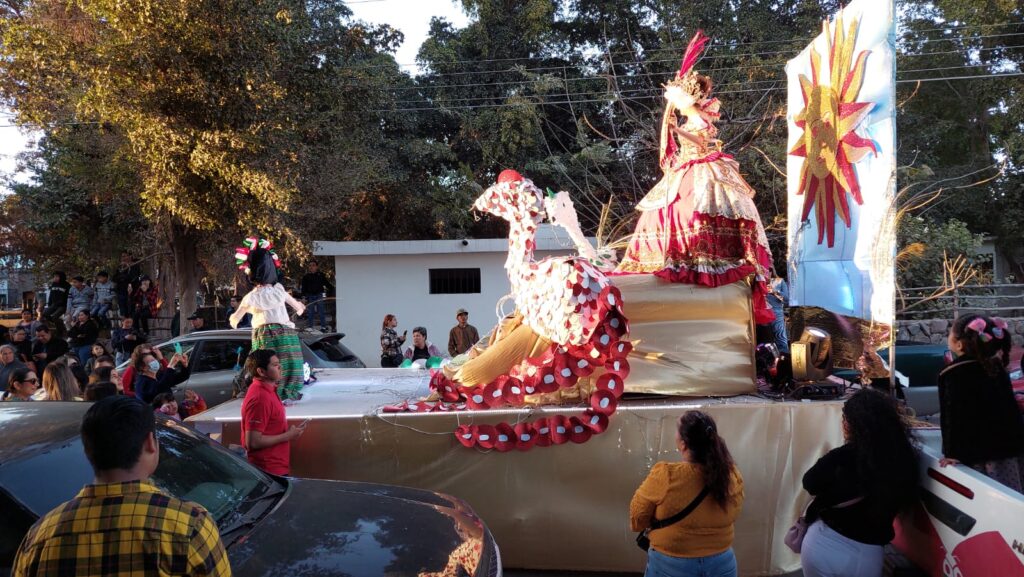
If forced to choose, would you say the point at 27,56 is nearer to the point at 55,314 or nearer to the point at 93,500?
the point at 55,314

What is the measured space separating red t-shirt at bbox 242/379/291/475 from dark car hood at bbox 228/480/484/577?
73cm

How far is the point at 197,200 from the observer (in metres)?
11.1

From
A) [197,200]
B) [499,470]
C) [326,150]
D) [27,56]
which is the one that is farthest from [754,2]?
[499,470]

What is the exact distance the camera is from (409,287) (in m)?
13.9

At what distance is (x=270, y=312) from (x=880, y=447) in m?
4.56

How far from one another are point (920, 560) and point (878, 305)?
1717 mm

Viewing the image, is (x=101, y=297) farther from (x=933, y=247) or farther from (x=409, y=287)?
(x=933, y=247)

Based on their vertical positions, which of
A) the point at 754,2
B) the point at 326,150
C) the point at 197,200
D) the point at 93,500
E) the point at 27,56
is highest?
the point at 754,2

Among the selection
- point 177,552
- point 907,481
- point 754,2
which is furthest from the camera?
point 754,2

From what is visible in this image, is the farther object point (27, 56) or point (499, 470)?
point (27, 56)

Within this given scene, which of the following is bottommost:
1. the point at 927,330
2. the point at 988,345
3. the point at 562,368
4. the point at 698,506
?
the point at 927,330

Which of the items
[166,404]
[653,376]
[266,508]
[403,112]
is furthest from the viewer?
[403,112]

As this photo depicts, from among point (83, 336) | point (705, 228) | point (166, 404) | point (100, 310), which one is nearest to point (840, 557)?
point (705, 228)

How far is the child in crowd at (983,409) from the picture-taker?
10.2 ft
